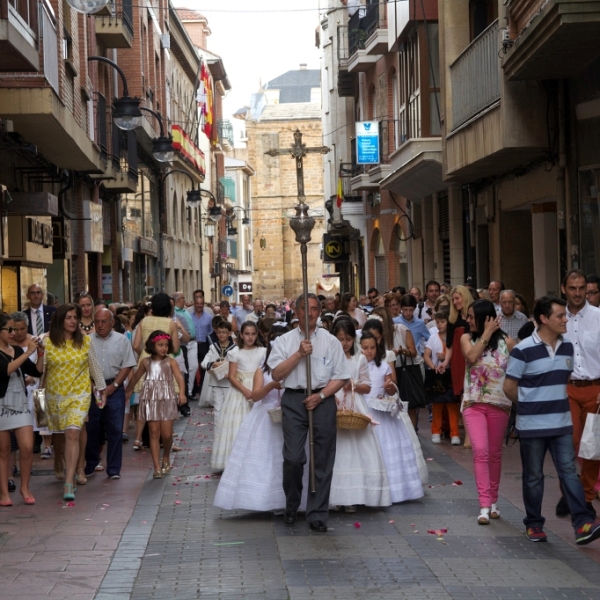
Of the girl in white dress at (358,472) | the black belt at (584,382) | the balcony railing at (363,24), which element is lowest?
the girl in white dress at (358,472)

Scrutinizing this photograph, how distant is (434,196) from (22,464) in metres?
18.6

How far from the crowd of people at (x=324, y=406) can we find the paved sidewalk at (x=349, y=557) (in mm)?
240

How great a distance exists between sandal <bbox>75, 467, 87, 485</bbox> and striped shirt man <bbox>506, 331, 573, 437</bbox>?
502 cm

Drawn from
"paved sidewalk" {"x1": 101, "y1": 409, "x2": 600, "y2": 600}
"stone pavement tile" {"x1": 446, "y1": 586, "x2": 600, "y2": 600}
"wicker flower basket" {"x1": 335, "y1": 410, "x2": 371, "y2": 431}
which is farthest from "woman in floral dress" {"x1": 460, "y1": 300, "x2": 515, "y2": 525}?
"stone pavement tile" {"x1": 446, "y1": 586, "x2": 600, "y2": 600}

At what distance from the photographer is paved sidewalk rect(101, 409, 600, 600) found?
749 centimetres

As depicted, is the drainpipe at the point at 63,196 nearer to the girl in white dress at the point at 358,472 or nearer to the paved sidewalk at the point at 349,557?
the paved sidewalk at the point at 349,557

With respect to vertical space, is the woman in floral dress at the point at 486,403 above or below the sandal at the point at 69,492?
above

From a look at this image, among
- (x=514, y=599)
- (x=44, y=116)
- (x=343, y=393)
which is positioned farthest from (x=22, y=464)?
(x=44, y=116)

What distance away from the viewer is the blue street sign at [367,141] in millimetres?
32500

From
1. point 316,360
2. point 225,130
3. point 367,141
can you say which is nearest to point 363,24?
point 367,141

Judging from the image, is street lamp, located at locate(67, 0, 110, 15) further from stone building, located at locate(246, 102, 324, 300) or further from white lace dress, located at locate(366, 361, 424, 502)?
stone building, located at locate(246, 102, 324, 300)

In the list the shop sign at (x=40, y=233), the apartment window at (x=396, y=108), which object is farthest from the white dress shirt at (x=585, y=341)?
the apartment window at (x=396, y=108)

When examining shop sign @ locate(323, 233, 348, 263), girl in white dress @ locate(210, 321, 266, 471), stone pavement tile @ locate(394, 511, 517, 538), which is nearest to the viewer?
stone pavement tile @ locate(394, 511, 517, 538)

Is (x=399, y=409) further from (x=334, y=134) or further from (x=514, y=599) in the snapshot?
(x=334, y=134)
